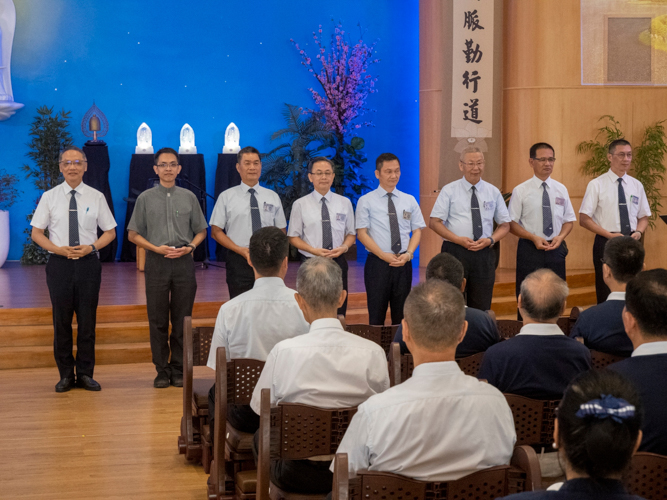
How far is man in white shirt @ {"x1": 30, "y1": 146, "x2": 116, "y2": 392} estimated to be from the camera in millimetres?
4961

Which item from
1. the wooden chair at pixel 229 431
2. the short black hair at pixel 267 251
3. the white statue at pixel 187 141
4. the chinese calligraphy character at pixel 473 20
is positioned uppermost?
the chinese calligraphy character at pixel 473 20

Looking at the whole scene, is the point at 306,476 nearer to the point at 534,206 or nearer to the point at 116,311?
the point at 534,206

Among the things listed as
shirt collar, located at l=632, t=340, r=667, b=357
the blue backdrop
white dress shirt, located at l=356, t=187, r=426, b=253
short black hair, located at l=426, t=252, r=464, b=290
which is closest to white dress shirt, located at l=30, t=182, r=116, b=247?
white dress shirt, located at l=356, t=187, r=426, b=253

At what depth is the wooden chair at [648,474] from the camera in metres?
1.82

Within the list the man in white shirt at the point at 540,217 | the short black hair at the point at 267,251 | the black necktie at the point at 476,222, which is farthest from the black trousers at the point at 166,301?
the man in white shirt at the point at 540,217

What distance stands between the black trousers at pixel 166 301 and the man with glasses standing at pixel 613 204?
10.6 ft

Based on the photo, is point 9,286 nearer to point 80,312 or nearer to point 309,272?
point 80,312

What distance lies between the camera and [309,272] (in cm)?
268

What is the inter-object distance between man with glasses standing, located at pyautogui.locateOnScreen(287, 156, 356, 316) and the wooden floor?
1.40m

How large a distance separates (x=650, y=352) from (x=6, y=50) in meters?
9.04

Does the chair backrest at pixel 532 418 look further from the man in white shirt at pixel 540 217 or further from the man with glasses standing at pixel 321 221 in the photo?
the man in white shirt at pixel 540 217

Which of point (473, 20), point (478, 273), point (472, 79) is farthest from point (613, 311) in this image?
point (473, 20)

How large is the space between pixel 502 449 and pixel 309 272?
102 cm

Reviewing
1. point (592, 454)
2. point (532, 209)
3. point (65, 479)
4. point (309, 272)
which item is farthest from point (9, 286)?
point (592, 454)
